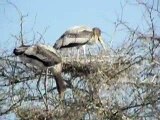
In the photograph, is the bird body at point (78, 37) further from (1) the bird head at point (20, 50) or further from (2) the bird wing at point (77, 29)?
(1) the bird head at point (20, 50)

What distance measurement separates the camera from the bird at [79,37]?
11.7 m

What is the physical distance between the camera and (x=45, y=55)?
412 inches

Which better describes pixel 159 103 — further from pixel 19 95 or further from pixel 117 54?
pixel 19 95

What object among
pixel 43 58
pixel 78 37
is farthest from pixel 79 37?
pixel 43 58

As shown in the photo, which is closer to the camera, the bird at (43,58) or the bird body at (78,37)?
the bird at (43,58)

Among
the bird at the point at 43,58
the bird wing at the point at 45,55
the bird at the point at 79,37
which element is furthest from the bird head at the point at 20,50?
the bird at the point at 79,37

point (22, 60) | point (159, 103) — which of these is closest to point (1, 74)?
point (22, 60)

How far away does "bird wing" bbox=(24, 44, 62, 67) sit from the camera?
10.2 metres

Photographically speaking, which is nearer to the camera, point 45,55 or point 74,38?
point 45,55

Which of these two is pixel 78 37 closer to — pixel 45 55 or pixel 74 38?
pixel 74 38

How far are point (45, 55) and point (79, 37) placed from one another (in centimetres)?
175

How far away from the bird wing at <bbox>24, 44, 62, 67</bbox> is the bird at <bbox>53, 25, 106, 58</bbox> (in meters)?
1.00

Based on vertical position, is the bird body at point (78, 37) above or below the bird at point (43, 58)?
above

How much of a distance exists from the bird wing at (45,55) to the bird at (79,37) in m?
1.00
